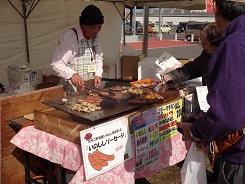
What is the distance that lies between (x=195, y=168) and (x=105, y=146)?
61 centimetres

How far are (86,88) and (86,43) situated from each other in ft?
1.85

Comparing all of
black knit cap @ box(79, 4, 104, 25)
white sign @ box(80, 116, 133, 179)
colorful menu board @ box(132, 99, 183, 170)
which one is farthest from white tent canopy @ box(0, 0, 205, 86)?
white sign @ box(80, 116, 133, 179)

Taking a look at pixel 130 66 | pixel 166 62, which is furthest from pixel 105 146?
pixel 130 66

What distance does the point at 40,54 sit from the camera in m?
6.22

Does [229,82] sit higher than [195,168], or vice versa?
[229,82]

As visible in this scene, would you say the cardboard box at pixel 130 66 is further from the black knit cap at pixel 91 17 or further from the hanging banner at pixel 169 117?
the hanging banner at pixel 169 117

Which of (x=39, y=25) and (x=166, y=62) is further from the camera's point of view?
(x=39, y=25)

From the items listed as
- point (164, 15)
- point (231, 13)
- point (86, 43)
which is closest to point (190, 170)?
point (231, 13)

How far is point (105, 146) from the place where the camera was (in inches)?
72.3

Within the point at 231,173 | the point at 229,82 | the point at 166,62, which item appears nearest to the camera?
the point at 229,82

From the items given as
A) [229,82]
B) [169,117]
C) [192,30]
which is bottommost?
[169,117]

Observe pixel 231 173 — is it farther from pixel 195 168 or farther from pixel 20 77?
pixel 20 77

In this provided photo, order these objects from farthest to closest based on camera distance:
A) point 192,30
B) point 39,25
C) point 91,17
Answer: point 192,30 → point 39,25 → point 91,17

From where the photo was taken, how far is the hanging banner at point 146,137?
2.11 m
